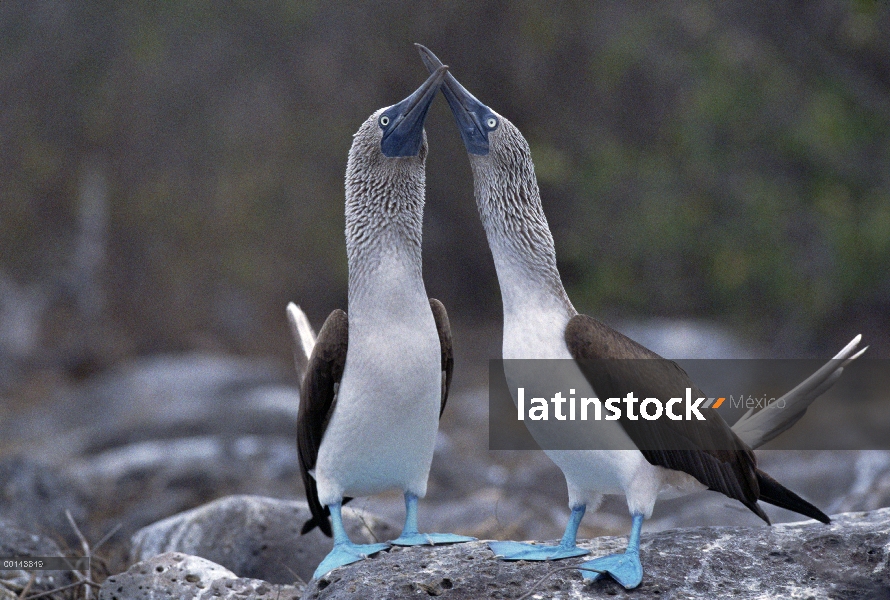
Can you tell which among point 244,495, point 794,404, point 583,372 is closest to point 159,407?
point 244,495

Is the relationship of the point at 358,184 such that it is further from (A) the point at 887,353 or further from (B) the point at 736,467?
(A) the point at 887,353

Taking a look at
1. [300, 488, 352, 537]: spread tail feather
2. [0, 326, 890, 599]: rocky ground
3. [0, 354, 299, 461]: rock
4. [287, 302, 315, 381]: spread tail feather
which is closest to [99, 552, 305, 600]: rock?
[0, 326, 890, 599]: rocky ground

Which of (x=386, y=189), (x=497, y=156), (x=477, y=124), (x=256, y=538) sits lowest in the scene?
(x=256, y=538)

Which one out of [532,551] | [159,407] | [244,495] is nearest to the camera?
[532,551]

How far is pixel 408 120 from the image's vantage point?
338cm

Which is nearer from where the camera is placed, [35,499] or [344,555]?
[344,555]

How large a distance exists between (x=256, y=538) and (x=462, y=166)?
5254 millimetres

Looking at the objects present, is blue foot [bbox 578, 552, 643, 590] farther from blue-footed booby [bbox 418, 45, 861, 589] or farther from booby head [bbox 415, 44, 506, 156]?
booby head [bbox 415, 44, 506, 156]

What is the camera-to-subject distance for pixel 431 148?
8898mm

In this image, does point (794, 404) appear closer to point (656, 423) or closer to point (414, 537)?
point (656, 423)

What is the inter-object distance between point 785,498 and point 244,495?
2854 millimetres

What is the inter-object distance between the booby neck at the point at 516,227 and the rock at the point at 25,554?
2.49 meters

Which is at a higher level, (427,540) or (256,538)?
(427,540)

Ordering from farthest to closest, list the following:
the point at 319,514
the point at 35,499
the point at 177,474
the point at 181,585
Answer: the point at 177,474, the point at 35,499, the point at 319,514, the point at 181,585
